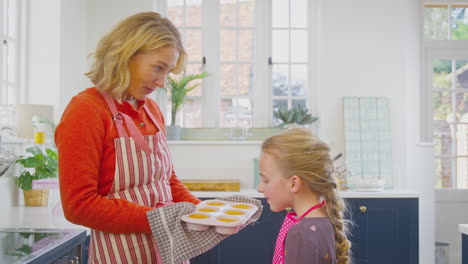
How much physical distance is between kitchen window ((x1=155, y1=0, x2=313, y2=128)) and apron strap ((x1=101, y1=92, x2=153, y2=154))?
124 inches

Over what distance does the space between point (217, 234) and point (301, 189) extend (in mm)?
327

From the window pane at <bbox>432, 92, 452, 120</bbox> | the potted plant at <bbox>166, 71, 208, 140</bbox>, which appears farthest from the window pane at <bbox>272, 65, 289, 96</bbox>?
the window pane at <bbox>432, 92, 452, 120</bbox>

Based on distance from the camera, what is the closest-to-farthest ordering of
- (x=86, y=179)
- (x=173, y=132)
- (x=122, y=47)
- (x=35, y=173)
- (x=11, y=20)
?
(x=86, y=179)
(x=122, y=47)
(x=35, y=173)
(x=11, y=20)
(x=173, y=132)

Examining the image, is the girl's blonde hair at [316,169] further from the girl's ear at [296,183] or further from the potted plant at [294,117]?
the potted plant at [294,117]

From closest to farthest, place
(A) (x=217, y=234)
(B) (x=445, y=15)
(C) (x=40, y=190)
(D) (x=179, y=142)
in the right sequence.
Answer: (A) (x=217, y=234), (C) (x=40, y=190), (D) (x=179, y=142), (B) (x=445, y=15)

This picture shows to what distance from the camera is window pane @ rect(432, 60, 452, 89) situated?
16.2ft

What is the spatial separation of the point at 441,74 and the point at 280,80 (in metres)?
1.58

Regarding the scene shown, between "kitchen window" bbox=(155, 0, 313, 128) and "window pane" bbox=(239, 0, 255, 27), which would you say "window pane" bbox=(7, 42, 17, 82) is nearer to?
"kitchen window" bbox=(155, 0, 313, 128)

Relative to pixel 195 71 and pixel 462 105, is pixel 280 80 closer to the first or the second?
pixel 195 71

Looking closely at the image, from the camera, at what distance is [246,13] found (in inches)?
186

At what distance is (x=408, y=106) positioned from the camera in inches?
180

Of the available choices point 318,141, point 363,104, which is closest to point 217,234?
point 318,141

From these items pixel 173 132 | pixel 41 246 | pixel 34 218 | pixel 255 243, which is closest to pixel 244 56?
pixel 173 132

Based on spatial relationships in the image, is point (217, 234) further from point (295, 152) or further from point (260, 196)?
point (260, 196)
